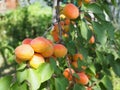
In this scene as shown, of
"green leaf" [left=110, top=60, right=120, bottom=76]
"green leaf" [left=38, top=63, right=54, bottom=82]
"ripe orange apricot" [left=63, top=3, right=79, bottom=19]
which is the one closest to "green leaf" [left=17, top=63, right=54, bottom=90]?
"green leaf" [left=38, top=63, right=54, bottom=82]

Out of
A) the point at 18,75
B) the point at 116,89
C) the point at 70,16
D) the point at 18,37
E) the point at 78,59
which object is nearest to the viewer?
the point at 18,75

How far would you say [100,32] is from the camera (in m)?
1.31

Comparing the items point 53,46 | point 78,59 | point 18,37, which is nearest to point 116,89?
point 78,59

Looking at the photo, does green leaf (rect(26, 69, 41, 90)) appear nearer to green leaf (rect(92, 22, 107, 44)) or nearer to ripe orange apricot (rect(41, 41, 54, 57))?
ripe orange apricot (rect(41, 41, 54, 57))

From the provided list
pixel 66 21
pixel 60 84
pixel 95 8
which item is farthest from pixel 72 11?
pixel 60 84

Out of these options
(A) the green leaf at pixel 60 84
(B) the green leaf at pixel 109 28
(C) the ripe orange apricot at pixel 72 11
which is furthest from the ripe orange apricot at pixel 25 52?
(B) the green leaf at pixel 109 28

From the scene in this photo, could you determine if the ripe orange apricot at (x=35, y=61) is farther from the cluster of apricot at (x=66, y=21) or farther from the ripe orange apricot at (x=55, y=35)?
the ripe orange apricot at (x=55, y=35)

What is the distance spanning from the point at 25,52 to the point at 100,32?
39 centimetres

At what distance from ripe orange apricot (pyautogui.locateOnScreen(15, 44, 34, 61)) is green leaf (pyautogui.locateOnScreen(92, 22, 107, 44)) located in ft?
1.11

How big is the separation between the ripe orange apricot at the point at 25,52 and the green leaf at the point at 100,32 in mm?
338

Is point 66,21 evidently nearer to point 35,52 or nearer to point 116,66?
point 116,66

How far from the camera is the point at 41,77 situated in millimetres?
1036

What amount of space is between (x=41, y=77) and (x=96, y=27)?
379mm

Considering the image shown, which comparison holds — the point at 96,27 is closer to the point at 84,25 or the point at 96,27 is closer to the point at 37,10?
the point at 84,25
